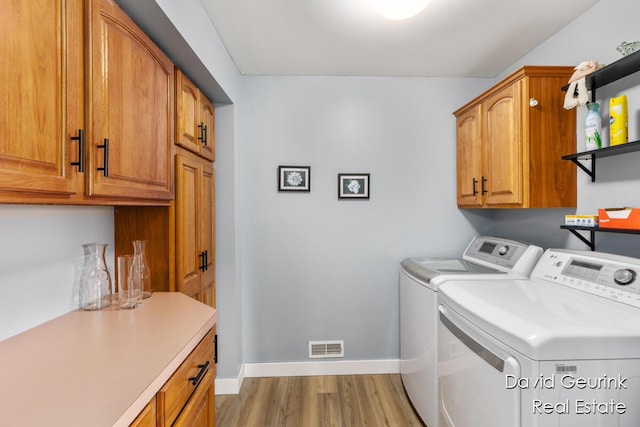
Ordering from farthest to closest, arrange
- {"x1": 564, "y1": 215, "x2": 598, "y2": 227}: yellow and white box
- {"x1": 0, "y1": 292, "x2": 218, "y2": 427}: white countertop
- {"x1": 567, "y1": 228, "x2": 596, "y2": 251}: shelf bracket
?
{"x1": 567, "y1": 228, "x2": 596, "y2": 251}: shelf bracket < {"x1": 564, "y1": 215, "x2": 598, "y2": 227}: yellow and white box < {"x1": 0, "y1": 292, "x2": 218, "y2": 427}: white countertop

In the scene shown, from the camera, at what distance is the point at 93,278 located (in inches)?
55.5

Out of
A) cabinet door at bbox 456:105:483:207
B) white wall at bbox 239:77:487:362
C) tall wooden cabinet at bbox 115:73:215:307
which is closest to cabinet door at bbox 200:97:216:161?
tall wooden cabinet at bbox 115:73:215:307

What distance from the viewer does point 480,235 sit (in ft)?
8.97

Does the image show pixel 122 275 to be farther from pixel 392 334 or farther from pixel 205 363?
pixel 392 334

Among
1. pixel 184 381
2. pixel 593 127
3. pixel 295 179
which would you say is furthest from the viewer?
pixel 295 179

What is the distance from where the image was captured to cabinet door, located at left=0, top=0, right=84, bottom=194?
2.48ft

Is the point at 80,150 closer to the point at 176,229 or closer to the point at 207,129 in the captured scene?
the point at 176,229

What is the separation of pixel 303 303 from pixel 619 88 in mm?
2392

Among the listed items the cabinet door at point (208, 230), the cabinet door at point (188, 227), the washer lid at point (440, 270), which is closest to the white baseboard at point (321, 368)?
the cabinet door at point (208, 230)

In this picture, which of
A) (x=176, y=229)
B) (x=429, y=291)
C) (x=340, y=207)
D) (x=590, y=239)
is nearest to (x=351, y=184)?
(x=340, y=207)

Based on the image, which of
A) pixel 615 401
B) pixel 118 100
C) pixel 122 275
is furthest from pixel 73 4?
pixel 615 401

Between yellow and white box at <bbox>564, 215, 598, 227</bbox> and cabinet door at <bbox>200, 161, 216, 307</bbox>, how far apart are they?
211 centimetres

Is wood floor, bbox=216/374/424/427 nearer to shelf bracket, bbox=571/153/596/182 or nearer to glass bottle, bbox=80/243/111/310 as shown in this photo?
glass bottle, bbox=80/243/111/310

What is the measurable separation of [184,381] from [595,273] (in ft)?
5.90
